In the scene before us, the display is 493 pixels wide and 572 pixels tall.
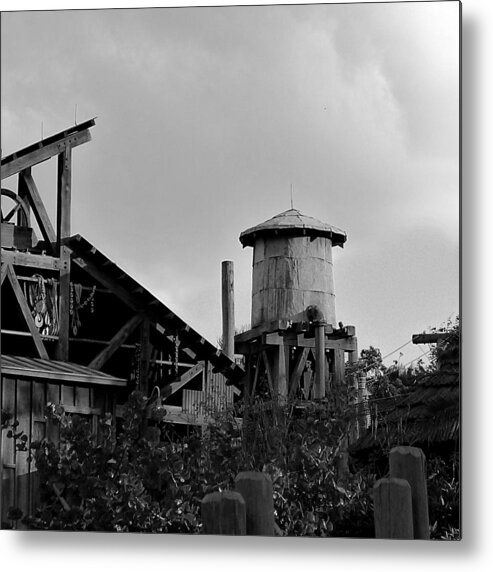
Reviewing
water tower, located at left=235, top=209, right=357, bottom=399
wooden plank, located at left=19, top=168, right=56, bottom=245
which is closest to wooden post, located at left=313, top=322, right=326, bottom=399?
water tower, located at left=235, top=209, right=357, bottom=399

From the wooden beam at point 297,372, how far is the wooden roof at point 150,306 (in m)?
0.18

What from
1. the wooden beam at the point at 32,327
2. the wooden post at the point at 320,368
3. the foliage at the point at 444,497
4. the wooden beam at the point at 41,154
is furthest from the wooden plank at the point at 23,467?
the foliage at the point at 444,497

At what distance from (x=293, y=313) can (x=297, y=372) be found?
0.67 ft

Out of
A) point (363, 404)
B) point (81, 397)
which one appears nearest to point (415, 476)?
point (363, 404)

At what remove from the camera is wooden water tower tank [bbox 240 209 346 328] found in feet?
13.5

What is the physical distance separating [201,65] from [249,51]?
0.18 meters

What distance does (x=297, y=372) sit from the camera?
162 inches

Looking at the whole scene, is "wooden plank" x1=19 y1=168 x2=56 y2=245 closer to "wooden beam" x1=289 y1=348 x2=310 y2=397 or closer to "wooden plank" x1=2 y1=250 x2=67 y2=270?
"wooden plank" x1=2 y1=250 x2=67 y2=270

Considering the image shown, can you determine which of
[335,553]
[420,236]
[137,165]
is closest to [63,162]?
[137,165]

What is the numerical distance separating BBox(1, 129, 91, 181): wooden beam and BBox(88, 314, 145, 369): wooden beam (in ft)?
2.10

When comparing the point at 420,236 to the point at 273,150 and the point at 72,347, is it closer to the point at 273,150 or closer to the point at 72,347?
the point at 273,150

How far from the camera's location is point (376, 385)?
13.3ft

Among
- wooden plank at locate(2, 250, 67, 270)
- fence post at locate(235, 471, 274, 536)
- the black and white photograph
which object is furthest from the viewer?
wooden plank at locate(2, 250, 67, 270)

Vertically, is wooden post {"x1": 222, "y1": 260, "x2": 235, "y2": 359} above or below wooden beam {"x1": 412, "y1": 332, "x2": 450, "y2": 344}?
above
